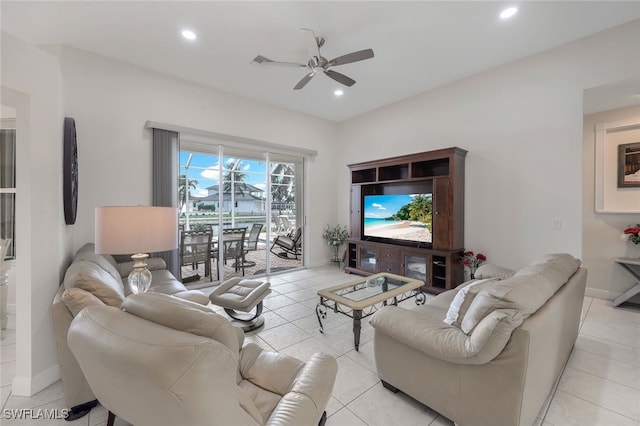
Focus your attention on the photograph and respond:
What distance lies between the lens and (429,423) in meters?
1.60

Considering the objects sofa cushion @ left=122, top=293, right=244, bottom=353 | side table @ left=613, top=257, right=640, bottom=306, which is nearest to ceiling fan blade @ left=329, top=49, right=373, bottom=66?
sofa cushion @ left=122, top=293, right=244, bottom=353

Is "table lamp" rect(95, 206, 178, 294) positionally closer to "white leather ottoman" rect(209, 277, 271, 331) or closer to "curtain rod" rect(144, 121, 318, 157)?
"white leather ottoman" rect(209, 277, 271, 331)

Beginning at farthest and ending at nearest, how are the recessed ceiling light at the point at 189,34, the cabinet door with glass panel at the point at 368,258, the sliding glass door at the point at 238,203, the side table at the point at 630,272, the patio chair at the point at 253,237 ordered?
the patio chair at the point at 253,237 → the cabinet door with glass panel at the point at 368,258 → the sliding glass door at the point at 238,203 → the side table at the point at 630,272 → the recessed ceiling light at the point at 189,34

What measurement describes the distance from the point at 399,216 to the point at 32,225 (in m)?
4.38

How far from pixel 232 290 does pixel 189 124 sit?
2.76 meters

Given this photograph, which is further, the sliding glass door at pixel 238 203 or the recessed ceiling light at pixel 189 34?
the sliding glass door at pixel 238 203

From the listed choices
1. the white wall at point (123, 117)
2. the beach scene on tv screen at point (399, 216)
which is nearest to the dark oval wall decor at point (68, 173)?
the white wall at point (123, 117)

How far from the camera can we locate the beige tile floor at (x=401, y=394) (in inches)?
64.8

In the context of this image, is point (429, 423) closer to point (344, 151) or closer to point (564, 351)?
point (564, 351)

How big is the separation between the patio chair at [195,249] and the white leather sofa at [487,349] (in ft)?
11.2

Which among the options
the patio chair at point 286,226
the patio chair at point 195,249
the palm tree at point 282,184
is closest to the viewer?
the patio chair at point 195,249

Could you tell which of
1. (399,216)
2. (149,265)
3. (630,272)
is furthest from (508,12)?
(149,265)

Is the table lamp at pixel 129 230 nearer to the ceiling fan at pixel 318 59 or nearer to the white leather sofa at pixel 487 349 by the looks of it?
the white leather sofa at pixel 487 349

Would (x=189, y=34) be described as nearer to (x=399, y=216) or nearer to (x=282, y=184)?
(x=282, y=184)
